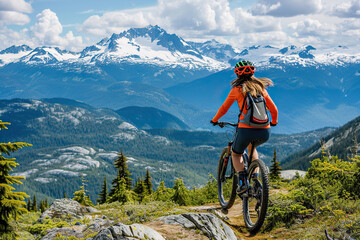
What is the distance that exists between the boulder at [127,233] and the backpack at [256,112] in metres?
4.03

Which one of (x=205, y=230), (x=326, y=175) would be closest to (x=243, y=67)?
(x=205, y=230)

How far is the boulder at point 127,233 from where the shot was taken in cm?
691

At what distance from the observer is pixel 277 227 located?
9.30m

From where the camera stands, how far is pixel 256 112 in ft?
27.0

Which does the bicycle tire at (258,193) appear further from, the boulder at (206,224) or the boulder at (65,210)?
the boulder at (65,210)

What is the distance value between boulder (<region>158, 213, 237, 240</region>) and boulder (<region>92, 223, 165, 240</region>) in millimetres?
1379

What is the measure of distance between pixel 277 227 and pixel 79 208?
38.7 ft

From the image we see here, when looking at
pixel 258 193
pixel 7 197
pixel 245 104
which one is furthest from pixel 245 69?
pixel 7 197

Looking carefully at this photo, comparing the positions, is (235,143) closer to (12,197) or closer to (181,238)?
(181,238)

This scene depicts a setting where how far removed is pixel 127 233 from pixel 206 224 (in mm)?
2549

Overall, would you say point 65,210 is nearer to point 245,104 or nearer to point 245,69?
point 245,104

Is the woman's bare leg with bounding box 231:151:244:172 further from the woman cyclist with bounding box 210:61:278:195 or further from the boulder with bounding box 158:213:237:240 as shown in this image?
the boulder with bounding box 158:213:237:240

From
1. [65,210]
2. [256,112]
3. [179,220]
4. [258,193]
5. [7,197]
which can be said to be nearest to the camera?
[256,112]

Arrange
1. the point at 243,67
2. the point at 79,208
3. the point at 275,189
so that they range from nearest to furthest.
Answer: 1. the point at 243,67
2. the point at 275,189
3. the point at 79,208
